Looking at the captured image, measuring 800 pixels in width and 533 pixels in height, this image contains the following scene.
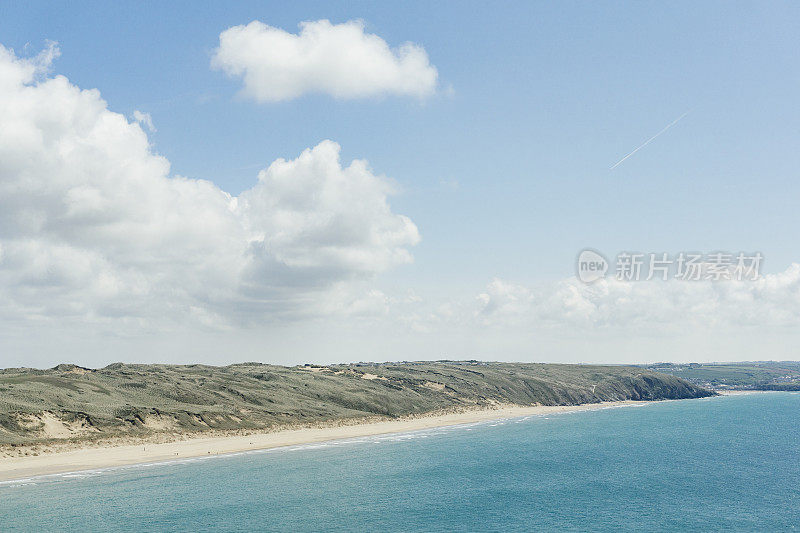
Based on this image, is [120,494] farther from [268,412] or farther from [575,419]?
[575,419]

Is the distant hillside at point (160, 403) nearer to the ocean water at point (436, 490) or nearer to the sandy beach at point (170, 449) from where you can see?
the sandy beach at point (170, 449)

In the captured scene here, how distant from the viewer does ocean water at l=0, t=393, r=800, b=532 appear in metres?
64.9

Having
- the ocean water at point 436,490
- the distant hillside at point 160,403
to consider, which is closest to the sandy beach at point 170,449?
the distant hillside at point 160,403

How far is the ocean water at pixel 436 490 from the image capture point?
213 ft

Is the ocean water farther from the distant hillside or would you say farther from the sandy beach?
the distant hillside

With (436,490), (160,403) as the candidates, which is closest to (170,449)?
(160,403)

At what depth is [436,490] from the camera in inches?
3214

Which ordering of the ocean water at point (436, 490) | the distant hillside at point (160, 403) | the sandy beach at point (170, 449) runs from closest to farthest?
the ocean water at point (436, 490)
the sandy beach at point (170, 449)
the distant hillside at point (160, 403)

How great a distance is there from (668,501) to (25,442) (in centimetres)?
10839

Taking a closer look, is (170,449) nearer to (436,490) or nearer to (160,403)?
(160,403)

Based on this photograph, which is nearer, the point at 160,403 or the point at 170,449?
the point at 170,449

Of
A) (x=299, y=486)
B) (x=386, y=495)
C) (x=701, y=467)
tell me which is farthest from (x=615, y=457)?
(x=299, y=486)

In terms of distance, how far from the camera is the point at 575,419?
632 feet

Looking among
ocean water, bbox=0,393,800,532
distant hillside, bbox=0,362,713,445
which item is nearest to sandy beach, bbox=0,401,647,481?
distant hillside, bbox=0,362,713,445
